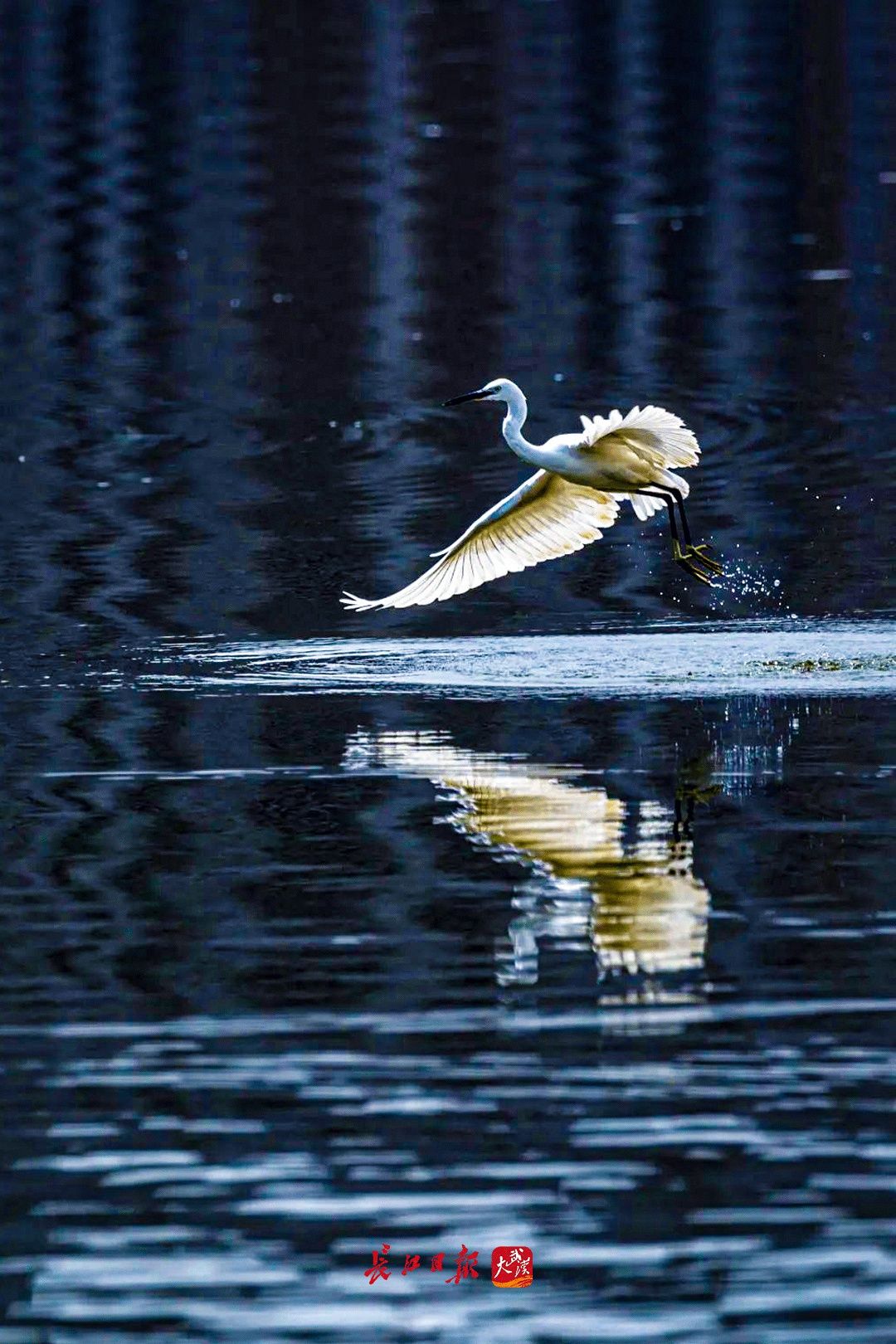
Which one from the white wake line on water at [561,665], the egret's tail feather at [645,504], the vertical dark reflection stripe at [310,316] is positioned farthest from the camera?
the vertical dark reflection stripe at [310,316]

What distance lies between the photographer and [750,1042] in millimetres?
10188

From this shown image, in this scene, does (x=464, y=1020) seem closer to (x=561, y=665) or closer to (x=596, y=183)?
(x=561, y=665)

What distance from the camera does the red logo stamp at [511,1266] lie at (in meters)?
8.34

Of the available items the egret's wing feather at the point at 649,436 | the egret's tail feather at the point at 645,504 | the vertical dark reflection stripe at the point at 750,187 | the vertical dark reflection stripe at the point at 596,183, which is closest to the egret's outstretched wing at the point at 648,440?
the egret's wing feather at the point at 649,436

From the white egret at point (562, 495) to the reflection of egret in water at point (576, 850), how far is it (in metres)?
2.34

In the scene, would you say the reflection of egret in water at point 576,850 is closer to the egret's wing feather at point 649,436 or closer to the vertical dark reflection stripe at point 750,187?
the egret's wing feather at point 649,436

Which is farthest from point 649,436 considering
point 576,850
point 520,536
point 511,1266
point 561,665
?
point 511,1266

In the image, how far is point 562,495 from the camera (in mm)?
18375

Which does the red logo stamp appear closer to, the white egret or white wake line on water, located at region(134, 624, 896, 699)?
white wake line on water, located at region(134, 624, 896, 699)

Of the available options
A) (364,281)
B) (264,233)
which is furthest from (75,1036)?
(264,233)

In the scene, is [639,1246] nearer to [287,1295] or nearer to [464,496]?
[287,1295]

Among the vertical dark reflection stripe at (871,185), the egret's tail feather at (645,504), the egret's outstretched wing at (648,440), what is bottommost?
the vertical dark reflection stripe at (871,185)

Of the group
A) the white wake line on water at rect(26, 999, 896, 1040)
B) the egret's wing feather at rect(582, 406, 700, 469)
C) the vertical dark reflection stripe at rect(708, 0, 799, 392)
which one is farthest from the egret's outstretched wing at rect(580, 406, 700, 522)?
the vertical dark reflection stripe at rect(708, 0, 799, 392)

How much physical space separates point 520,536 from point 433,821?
4852 millimetres
